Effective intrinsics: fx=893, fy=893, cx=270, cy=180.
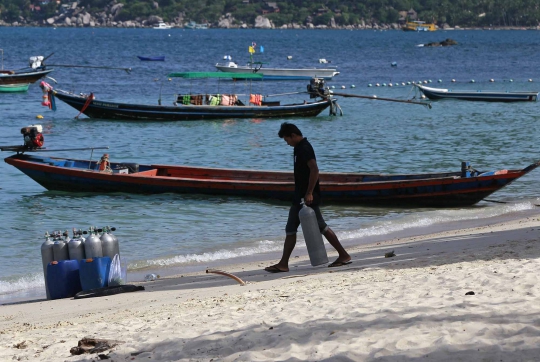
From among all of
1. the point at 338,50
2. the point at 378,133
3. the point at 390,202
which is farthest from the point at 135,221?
the point at 338,50

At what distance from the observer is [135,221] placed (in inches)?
637

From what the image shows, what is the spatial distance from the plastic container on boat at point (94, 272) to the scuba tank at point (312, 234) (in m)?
2.19

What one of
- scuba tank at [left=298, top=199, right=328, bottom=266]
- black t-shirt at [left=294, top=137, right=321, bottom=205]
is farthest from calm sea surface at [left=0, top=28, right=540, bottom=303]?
black t-shirt at [left=294, top=137, right=321, bottom=205]

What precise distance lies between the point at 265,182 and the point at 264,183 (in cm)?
7

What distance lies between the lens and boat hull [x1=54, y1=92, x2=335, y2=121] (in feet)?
106

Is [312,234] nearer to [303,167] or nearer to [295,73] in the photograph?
[303,167]

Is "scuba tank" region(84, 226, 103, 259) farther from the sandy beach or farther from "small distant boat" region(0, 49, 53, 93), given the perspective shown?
"small distant boat" region(0, 49, 53, 93)

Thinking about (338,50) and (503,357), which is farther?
(338,50)

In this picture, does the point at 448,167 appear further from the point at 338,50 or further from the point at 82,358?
the point at 338,50

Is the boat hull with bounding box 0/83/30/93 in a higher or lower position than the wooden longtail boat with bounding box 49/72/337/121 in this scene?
higher

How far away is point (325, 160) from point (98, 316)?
1654 cm

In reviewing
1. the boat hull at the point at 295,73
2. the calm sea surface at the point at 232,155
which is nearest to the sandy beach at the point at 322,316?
the calm sea surface at the point at 232,155

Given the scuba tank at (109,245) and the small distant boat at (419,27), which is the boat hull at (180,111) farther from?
the small distant boat at (419,27)

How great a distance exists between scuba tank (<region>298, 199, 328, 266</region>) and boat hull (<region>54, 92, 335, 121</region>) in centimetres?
2209
